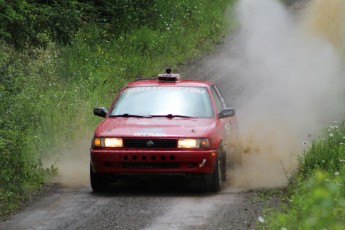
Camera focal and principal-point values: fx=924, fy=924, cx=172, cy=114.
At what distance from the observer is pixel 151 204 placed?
39.0 feet

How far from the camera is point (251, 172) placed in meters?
14.8

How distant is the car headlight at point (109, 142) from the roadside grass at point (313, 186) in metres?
2.42

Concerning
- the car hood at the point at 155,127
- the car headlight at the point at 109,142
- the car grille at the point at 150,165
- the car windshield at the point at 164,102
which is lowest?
the car grille at the point at 150,165

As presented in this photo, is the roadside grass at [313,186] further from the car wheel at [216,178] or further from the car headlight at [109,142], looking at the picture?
the car headlight at [109,142]

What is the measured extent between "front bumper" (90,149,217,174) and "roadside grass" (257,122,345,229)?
126 cm

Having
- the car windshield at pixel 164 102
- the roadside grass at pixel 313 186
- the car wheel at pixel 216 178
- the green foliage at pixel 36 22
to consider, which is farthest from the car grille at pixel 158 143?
the green foliage at pixel 36 22

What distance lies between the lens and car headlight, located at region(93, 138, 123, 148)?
41.9 feet

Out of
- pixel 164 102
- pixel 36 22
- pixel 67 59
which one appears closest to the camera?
pixel 164 102

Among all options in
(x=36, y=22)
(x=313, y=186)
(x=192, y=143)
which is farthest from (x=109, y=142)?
(x=36, y=22)

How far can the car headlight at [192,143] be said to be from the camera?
12.7m

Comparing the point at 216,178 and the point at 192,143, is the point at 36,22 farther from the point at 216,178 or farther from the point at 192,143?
the point at 216,178

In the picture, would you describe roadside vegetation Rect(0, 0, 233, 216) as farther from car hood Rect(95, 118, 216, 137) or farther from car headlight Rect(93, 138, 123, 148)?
car hood Rect(95, 118, 216, 137)

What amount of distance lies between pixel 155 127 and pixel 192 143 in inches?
25.4

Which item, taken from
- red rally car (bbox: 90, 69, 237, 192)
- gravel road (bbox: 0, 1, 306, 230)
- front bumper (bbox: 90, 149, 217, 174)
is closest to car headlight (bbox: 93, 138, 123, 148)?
red rally car (bbox: 90, 69, 237, 192)
